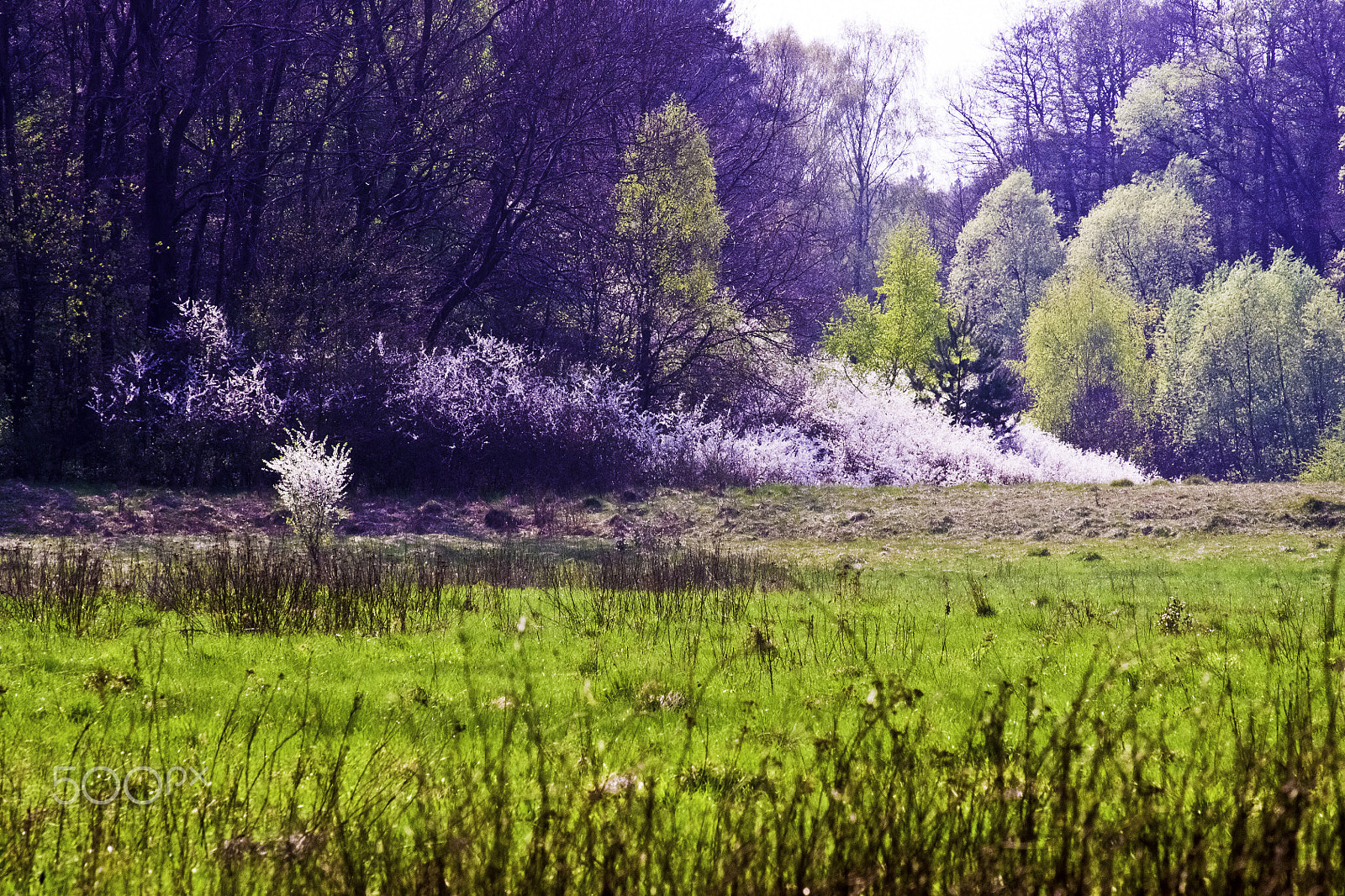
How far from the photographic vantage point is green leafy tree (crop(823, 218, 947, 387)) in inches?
1644

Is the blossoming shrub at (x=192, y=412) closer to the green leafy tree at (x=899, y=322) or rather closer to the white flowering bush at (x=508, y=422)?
the white flowering bush at (x=508, y=422)

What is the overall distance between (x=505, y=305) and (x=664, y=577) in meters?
18.7

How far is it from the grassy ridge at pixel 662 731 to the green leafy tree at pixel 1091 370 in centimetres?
3621

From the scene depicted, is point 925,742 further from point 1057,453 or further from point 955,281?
point 955,281

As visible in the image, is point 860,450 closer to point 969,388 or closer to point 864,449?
point 864,449

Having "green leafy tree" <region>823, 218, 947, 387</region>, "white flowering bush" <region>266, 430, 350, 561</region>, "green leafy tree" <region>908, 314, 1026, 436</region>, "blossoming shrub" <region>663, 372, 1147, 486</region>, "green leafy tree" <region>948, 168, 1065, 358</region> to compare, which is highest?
"green leafy tree" <region>948, 168, 1065, 358</region>

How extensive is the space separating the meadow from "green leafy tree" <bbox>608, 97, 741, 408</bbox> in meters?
16.7

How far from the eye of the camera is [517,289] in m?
29.3

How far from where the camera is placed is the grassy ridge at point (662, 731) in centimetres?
312

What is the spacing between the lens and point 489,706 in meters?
6.12

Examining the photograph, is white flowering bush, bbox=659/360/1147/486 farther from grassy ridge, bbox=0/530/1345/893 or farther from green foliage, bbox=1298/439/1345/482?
grassy ridge, bbox=0/530/1345/893

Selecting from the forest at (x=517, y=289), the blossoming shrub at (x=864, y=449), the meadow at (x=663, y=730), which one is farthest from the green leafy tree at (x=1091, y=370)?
the meadow at (x=663, y=730)

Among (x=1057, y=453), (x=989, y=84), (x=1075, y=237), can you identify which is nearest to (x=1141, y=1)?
(x=989, y=84)

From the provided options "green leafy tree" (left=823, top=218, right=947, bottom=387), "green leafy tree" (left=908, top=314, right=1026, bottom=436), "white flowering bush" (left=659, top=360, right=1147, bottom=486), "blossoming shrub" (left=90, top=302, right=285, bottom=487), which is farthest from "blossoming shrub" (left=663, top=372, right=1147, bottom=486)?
"blossoming shrub" (left=90, top=302, right=285, bottom=487)
